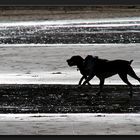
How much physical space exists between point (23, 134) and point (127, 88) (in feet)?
12.1

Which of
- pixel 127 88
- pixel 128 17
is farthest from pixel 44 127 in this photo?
pixel 128 17

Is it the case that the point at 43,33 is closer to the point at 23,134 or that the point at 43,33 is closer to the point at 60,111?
the point at 60,111

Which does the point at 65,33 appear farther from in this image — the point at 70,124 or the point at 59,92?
the point at 70,124

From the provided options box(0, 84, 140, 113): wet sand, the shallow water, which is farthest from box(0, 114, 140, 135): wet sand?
the shallow water

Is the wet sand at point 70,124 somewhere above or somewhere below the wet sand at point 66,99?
above

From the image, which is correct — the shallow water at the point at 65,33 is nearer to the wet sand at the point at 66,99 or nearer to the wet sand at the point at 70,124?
the wet sand at the point at 66,99

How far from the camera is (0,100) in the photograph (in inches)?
394

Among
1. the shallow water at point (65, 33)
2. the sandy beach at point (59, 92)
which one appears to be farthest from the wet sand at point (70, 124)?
the shallow water at point (65, 33)

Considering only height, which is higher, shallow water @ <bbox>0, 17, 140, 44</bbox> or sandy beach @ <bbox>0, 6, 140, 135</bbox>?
sandy beach @ <bbox>0, 6, 140, 135</bbox>

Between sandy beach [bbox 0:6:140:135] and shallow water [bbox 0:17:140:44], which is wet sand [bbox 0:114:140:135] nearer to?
sandy beach [bbox 0:6:140:135]

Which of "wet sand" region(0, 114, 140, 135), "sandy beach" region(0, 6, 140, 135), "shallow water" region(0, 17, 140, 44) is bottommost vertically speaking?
"shallow water" region(0, 17, 140, 44)

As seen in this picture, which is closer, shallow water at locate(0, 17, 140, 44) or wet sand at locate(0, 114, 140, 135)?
wet sand at locate(0, 114, 140, 135)

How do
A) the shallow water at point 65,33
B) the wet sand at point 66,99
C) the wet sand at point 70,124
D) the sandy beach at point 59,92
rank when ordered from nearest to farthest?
the wet sand at point 70,124 < the sandy beach at point 59,92 < the wet sand at point 66,99 < the shallow water at point 65,33

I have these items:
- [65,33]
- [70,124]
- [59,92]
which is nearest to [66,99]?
[59,92]
